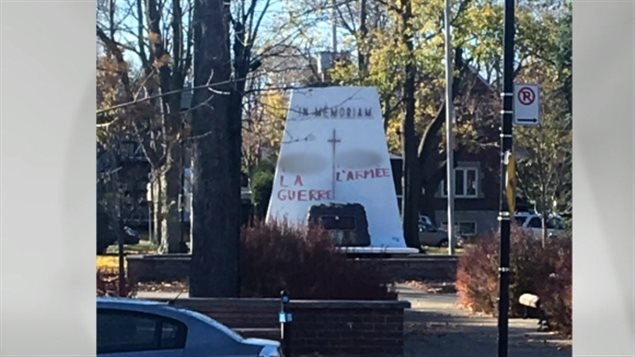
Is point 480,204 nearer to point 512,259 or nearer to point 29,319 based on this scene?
point 512,259

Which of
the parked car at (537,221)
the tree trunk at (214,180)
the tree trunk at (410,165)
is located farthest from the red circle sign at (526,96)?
the parked car at (537,221)

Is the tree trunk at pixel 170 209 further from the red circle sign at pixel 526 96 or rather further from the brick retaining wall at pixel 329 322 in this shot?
the red circle sign at pixel 526 96

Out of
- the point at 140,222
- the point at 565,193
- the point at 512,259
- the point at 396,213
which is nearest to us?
the point at 512,259

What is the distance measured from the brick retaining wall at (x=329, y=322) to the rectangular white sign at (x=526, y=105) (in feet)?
7.95

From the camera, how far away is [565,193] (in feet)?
106

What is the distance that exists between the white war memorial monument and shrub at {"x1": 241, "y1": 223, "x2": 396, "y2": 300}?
8203 mm

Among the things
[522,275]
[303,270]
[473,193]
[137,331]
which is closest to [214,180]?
[303,270]

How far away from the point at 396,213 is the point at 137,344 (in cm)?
1773

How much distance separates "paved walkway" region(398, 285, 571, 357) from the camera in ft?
43.5

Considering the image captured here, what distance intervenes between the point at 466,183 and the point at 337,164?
90.8ft

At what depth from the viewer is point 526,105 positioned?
11.9 m

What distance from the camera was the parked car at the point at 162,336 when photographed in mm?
8164

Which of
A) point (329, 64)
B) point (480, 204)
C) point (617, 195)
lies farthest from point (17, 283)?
point (480, 204)

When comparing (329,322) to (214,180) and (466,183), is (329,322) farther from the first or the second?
(466,183)
